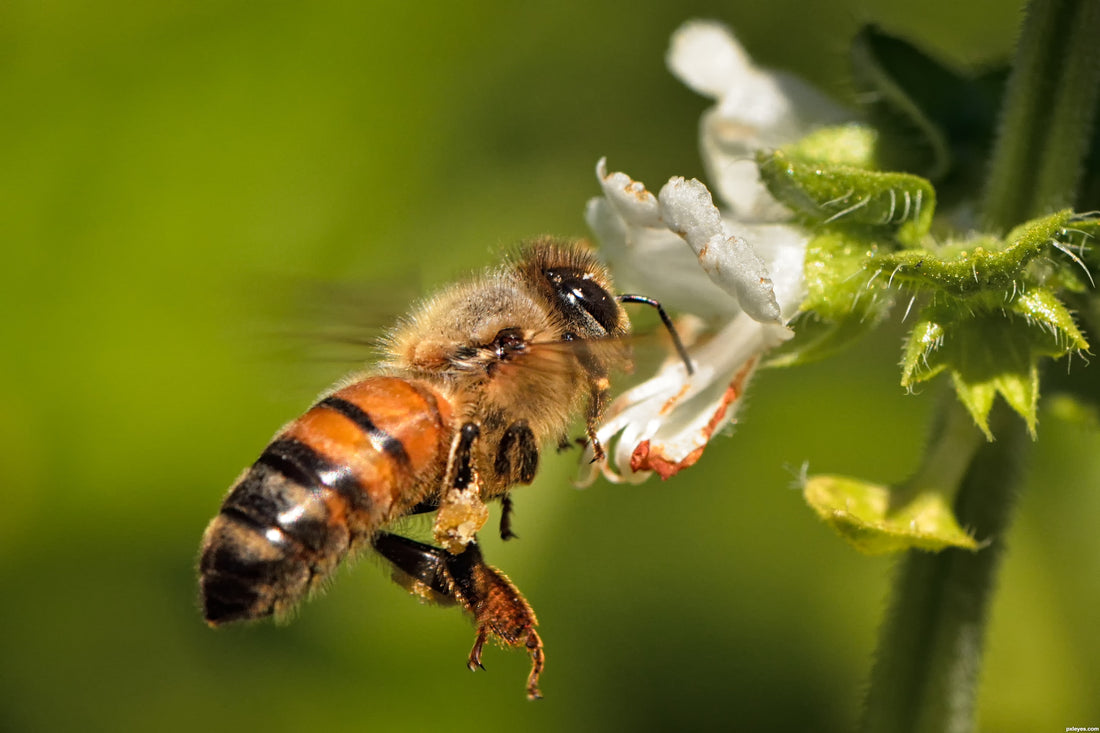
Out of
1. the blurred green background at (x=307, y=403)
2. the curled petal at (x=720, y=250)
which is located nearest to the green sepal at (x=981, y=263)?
the curled petal at (x=720, y=250)

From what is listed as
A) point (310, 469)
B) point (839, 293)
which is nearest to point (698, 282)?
point (839, 293)

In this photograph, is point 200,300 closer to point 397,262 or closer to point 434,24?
point 397,262

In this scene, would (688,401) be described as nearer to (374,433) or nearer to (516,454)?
(516,454)

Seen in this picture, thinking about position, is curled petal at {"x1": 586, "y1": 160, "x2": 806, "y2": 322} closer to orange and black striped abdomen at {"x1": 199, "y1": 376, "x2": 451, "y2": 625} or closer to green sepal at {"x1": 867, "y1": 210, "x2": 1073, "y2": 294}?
green sepal at {"x1": 867, "y1": 210, "x2": 1073, "y2": 294}

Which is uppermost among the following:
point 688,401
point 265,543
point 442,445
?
point 688,401

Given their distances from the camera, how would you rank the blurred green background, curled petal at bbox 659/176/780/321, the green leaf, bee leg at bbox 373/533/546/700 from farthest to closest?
the blurred green background
the green leaf
bee leg at bbox 373/533/546/700
curled petal at bbox 659/176/780/321

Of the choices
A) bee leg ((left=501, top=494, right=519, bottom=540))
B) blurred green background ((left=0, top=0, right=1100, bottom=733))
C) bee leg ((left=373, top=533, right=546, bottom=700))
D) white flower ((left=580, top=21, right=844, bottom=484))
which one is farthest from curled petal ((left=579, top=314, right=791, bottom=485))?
blurred green background ((left=0, top=0, right=1100, bottom=733))

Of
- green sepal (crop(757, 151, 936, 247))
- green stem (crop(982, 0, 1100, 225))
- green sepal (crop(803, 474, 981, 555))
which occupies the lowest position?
green sepal (crop(803, 474, 981, 555))
